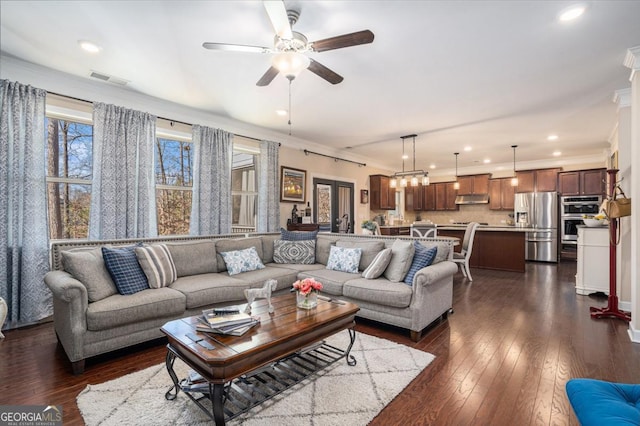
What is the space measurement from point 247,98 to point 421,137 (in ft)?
11.7

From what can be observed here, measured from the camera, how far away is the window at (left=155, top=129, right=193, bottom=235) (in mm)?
4426

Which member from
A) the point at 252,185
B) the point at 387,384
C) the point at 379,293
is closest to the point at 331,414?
the point at 387,384

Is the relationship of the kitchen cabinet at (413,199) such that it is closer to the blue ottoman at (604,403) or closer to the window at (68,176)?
the window at (68,176)

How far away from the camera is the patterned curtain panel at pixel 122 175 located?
3580 mm

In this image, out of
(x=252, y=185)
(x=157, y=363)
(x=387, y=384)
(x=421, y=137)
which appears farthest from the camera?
(x=421, y=137)

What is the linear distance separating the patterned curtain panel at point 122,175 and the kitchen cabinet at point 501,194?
8803 millimetres

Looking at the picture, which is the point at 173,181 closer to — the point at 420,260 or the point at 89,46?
the point at 89,46

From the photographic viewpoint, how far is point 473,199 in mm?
9148

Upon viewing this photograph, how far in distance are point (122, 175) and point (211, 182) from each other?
1.20 meters

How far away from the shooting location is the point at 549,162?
8.02 metres

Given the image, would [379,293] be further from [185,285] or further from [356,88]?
[356,88]

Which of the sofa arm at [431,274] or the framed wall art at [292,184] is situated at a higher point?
the framed wall art at [292,184]

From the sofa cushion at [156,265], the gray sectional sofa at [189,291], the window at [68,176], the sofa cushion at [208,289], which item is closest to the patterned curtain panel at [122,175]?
the window at [68,176]

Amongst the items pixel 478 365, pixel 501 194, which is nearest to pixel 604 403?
pixel 478 365
